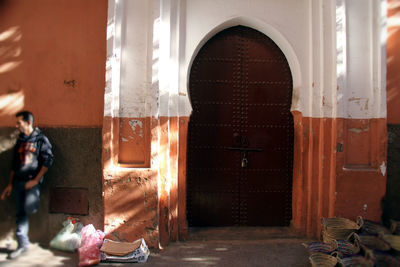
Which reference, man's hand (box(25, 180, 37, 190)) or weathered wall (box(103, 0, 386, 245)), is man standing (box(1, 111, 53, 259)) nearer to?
man's hand (box(25, 180, 37, 190))

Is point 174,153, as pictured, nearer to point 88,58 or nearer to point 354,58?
point 88,58

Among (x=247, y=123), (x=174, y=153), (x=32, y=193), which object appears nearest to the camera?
(x=32, y=193)

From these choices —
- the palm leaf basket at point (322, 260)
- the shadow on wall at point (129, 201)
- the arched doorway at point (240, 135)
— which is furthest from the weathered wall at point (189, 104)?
the palm leaf basket at point (322, 260)

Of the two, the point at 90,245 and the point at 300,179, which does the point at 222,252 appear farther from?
the point at 90,245

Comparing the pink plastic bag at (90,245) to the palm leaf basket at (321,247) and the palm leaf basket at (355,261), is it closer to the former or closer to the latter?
the palm leaf basket at (321,247)

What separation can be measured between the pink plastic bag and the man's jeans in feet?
2.37

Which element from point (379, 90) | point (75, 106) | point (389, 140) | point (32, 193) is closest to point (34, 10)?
point (75, 106)

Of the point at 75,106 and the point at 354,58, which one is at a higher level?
the point at 354,58

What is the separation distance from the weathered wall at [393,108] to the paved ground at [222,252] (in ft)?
4.24

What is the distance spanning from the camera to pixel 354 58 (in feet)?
13.4

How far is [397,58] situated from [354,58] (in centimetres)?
65

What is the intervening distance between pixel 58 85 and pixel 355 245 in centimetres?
434

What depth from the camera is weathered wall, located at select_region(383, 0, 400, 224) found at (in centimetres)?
419

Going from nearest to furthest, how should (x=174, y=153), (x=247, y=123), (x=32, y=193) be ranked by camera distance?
(x=32, y=193) → (x=174, y=153) → (x=247, y=123)
